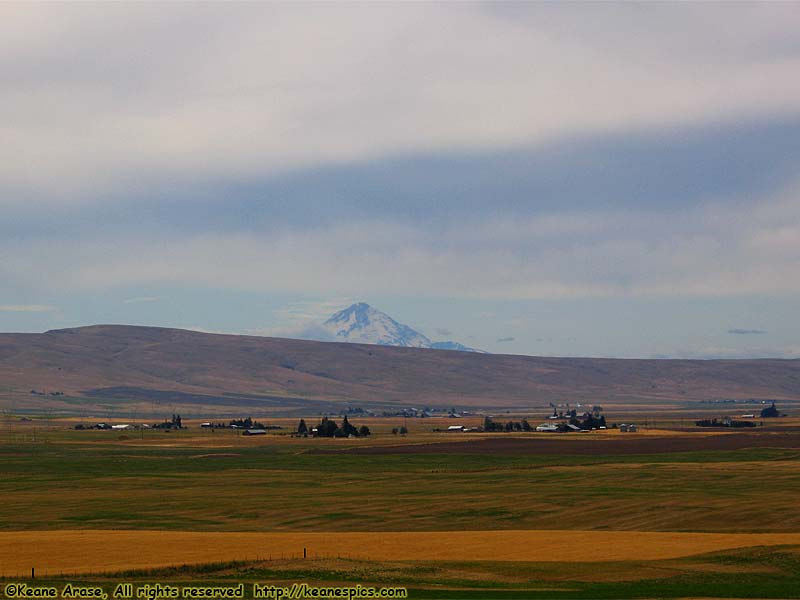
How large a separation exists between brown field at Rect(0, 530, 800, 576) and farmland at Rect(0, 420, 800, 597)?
0.61 ft

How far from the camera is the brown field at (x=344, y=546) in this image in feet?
209

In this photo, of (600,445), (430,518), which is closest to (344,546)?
(430,518)

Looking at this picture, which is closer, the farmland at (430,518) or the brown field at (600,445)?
the farmland at (430,518)

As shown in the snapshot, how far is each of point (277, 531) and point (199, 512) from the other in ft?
43.6

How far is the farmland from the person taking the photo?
57781 mm

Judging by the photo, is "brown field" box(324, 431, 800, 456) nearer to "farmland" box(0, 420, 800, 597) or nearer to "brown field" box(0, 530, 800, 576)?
"farmland" box(0, 420, 800, 597)

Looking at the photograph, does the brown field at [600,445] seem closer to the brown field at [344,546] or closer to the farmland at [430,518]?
the farmland at [430,518]

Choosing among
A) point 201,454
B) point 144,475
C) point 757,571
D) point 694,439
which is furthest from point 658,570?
point 694,439

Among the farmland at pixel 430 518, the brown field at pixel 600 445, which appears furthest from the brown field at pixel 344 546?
the brown field at pixel 600 445

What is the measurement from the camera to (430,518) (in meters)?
90.3

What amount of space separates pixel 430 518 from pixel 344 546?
20.3 meters

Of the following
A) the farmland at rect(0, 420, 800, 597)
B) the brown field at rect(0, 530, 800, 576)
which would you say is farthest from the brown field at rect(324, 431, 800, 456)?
the brown field at rect(0, 530, 800, 576)

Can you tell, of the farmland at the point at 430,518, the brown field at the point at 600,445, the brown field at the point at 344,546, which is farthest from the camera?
the brown field at the point at 600,445

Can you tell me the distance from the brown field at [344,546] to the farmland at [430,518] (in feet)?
0.61
